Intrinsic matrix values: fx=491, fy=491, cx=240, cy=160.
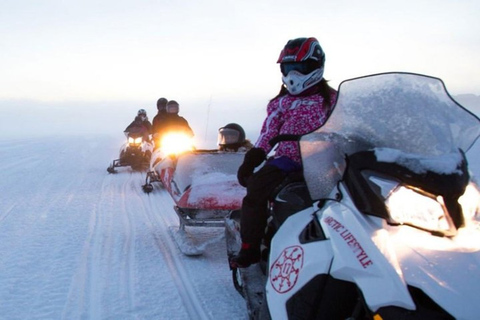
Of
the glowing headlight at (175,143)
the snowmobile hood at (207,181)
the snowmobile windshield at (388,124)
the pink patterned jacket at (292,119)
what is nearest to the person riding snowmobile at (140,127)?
the glowing headlight at (175,143)

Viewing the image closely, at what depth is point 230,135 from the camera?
19.7 feet

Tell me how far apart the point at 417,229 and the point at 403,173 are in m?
0.22

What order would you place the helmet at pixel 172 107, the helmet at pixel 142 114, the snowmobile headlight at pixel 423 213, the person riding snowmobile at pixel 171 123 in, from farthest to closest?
the helmet at pixel 142 114, the helmet at pixel 172 107, the person riding snowmobile at pixel 171 123, the snowmobile headlight at pixel 423 213

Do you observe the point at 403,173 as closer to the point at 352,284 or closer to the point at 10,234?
the point at 352,284

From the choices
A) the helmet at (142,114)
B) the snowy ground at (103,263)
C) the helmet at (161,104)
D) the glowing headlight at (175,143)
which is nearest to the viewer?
the snowy ground at (103,263)

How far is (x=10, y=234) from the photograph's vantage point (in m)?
5.66

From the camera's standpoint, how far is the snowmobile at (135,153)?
39.5 ft

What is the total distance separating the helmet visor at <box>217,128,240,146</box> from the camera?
596cm

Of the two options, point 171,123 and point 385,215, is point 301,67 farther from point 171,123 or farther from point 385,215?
point 171,123

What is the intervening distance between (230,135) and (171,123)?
4.25 metres

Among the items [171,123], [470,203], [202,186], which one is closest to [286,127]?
[470,203]

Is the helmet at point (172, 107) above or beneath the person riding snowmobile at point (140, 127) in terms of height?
above

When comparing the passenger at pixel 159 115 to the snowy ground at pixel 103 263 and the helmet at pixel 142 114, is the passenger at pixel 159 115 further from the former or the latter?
the helmet at pixel 142 114

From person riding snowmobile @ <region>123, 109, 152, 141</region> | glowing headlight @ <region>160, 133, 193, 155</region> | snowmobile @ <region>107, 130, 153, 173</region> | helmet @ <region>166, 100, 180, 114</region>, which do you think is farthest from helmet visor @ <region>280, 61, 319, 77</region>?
person riding snowmobile @ <region>123, 109, 152, 141</region>
